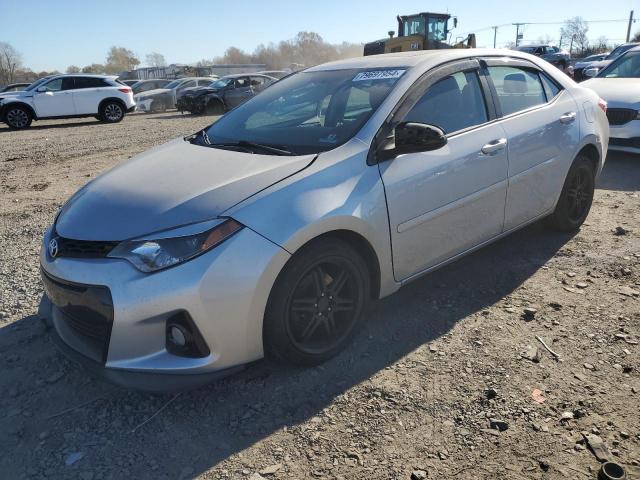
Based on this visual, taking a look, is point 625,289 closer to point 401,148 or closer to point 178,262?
point 401,148

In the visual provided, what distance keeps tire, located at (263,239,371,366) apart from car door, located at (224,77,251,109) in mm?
16990

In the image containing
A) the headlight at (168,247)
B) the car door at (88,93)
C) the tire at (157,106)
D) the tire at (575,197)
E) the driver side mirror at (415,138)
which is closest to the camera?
the headlight at (168,247)

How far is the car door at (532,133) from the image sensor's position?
147 inches

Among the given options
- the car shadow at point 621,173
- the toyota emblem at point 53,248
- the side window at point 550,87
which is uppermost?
the side window at point 550,87

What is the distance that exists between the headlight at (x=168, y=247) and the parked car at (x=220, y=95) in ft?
55.2

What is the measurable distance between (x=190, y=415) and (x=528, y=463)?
1572 millimetres

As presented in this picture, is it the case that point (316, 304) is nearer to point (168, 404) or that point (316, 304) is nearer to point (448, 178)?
point (168, 404)

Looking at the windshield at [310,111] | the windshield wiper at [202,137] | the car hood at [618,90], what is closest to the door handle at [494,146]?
the windshield at [310,111]

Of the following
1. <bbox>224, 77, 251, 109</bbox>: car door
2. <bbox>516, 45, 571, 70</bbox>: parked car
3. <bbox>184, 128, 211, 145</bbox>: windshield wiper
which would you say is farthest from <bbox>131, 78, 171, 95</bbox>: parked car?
<bbox>184, 128, 211, 145</bbox>: windshield wiper

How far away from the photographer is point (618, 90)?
7.54 m

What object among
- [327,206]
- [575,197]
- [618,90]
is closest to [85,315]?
[327,206]

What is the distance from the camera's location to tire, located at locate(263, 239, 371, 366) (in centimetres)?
259

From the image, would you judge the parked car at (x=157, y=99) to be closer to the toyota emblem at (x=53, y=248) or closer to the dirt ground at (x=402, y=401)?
the dirt ground at (x=402, y=401)

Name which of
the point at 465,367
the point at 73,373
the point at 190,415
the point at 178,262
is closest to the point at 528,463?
the point at 465,367
